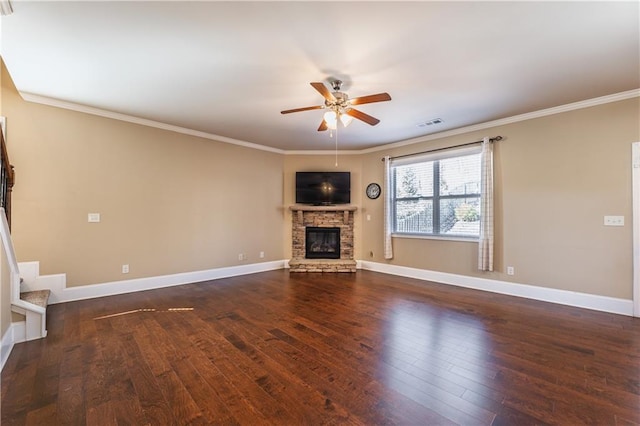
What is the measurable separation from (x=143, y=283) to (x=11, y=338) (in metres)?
1.90

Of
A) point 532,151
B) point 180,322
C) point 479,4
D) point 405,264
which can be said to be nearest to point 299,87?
point 479,4

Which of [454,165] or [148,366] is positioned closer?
[148,366]

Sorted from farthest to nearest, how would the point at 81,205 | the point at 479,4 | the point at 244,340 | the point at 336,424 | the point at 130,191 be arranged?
the point at 130,191 → the point at 81,205 → the point at 244,340 → the point at 479,4 → the point at 336,424

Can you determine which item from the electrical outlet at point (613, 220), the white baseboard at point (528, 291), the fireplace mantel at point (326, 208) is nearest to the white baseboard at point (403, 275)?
the white baseboard at point (528, 291)

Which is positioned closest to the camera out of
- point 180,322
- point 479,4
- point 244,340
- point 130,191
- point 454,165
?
point 479,4

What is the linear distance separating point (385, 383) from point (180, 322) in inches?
92.2

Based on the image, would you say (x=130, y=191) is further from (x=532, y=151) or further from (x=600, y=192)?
(x=600, y=192)

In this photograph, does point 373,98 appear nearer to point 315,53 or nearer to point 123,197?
point 315,53

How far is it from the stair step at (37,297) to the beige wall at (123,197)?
32 centimetres

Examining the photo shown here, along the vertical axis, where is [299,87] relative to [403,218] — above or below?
above

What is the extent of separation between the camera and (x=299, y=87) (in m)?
3.20

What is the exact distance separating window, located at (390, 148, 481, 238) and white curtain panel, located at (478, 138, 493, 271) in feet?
0.62

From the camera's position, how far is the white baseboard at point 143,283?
3733 mm

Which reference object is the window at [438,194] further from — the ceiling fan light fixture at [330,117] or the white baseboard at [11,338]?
the white baseboard at [11,338]
